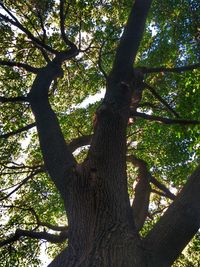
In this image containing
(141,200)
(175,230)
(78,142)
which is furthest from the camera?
(78,142)

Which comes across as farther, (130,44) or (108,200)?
(130,44)

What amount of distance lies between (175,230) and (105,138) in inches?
63.9

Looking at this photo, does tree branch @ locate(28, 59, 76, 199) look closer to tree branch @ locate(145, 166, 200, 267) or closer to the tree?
the tree

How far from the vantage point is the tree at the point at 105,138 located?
3561 millimetres

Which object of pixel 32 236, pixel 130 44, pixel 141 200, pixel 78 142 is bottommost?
pixel 32 236

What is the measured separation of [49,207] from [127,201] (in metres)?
5.21

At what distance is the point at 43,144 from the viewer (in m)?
4.59

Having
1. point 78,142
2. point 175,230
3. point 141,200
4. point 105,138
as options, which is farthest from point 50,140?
point 78,142

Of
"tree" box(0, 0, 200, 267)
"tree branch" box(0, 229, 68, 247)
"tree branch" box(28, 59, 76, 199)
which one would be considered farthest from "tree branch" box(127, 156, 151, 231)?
"tree branch" box(28, 59, 76, 199)

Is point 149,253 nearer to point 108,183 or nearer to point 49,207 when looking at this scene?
point 108,183

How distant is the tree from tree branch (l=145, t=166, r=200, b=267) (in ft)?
0.04

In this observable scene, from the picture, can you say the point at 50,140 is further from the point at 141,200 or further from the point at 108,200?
the point at 141,200

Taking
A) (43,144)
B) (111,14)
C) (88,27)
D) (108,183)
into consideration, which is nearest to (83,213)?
(108,183)

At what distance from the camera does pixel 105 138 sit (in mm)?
4340
